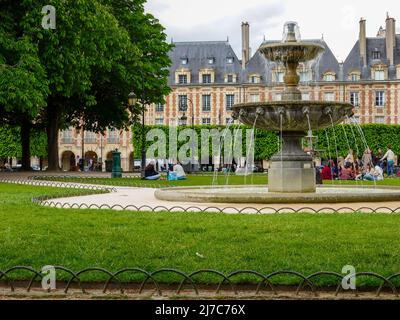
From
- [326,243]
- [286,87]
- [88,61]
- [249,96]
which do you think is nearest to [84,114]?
[88,61]

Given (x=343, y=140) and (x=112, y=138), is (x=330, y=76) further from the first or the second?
(x=112, y=138)

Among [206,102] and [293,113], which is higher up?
[206,102]

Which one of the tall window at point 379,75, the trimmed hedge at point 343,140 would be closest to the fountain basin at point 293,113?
the trimmed hedge at point 343,140

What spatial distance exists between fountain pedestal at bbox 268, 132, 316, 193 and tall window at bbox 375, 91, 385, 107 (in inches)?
2023

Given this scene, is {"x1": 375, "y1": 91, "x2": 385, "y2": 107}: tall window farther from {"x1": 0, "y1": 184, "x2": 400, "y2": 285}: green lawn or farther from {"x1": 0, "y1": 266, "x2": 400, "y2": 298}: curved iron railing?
{"x1": 0, "y1": 266, "x2": 400, "y2": 298}: curved iron railing

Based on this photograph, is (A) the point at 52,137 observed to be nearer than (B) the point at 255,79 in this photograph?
Yes

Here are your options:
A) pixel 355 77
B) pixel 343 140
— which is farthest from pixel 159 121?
pixel 343 140

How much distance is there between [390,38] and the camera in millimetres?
62875

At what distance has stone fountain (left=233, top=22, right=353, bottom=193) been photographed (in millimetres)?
14672

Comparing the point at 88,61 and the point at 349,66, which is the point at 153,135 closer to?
the point at 349,66

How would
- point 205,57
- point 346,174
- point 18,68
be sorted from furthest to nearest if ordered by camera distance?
1. point 205,57
2. point 346,174
3. point 18,68

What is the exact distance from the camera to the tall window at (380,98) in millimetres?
64312

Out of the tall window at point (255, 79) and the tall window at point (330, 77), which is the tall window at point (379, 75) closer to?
the tall window at point (330, 77)

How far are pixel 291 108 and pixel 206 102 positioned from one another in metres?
53.9
